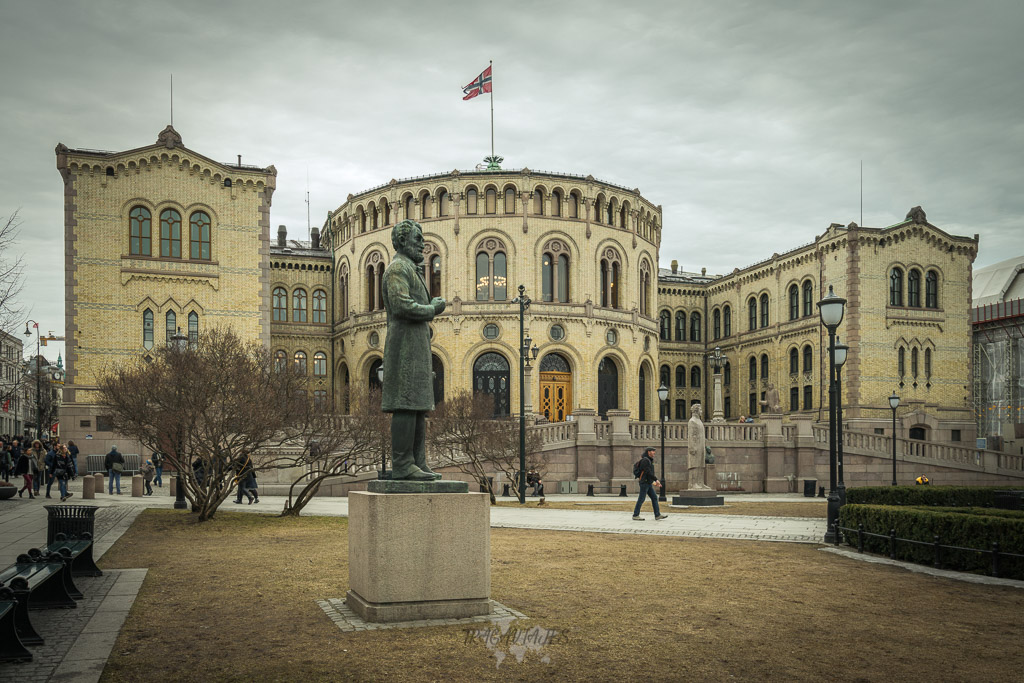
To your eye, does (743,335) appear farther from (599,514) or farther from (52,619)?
(52,619)

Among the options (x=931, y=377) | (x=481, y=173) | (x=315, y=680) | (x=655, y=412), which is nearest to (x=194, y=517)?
(x=315, y=680)

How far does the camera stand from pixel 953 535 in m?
12.7

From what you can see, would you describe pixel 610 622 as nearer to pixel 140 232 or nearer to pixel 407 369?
pixel 407 369

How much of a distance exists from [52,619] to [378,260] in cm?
4424

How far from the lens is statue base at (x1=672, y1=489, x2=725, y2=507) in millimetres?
24766

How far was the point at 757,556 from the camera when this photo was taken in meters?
13.5

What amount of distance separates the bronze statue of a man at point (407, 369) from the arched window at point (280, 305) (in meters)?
48.7

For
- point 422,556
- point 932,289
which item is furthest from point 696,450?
point 932,289

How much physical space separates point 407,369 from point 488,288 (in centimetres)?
3986

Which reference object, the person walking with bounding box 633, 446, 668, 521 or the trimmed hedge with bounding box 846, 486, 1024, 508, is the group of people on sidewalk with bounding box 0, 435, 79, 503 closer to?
the person walking with bounding box 633, 446, 668, 521

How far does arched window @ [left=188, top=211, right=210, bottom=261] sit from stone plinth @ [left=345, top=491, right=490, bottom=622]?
122 ft

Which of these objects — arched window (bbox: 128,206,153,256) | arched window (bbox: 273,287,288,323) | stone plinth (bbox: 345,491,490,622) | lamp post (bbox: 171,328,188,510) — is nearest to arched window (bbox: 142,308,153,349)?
arched window (bbox: 128,206,153,256)

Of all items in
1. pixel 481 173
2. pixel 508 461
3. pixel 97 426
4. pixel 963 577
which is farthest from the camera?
pixel 481 173

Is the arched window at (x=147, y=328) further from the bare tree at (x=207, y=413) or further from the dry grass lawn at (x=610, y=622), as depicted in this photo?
the dry grass lawn at (x=610, y=622)
